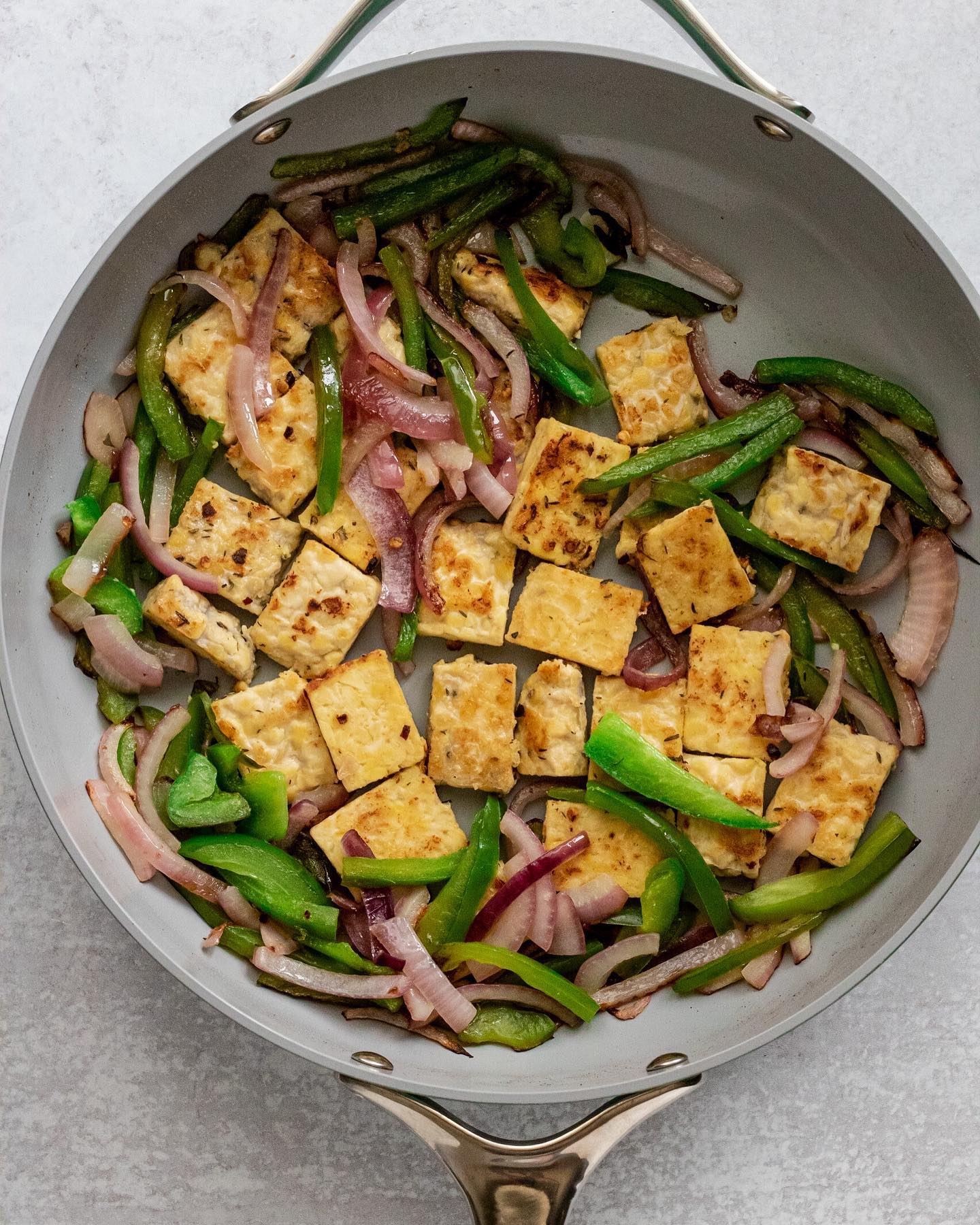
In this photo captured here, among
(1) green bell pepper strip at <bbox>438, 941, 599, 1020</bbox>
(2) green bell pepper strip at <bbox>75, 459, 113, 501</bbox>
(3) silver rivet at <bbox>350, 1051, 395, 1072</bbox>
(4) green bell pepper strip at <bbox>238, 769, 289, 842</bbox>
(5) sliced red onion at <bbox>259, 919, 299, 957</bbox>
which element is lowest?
(3) silver rivet at <bbox>350, 1051, 395, 1072</bbox>

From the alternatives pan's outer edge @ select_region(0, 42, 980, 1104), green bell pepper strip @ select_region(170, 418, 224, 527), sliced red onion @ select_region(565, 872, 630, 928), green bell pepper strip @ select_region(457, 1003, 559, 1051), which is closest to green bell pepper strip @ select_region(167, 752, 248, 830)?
pan's outer edge @ select_region(0, 42, 980, 1104)

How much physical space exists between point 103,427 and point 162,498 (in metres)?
0.26

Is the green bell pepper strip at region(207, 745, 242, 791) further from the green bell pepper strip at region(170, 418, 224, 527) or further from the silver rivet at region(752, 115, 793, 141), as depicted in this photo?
the silver rivet at region(752, 115, 793, 141)

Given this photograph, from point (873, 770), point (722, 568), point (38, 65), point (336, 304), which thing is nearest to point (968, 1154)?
point (873, 770)

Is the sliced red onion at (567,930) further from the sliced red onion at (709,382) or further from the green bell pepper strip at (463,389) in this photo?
the sliced red onion at (709,382)

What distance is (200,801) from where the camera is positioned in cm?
288

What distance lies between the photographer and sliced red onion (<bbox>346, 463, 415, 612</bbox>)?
3057 mm

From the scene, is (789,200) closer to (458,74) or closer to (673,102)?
(673,102)

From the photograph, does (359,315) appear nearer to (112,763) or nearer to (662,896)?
(112,763)

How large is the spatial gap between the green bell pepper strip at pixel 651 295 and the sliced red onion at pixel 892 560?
2.75 feet

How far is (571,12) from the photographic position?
3.12m

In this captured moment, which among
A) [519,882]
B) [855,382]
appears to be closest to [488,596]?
[519,882]

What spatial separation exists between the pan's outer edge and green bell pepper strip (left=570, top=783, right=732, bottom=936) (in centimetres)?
37

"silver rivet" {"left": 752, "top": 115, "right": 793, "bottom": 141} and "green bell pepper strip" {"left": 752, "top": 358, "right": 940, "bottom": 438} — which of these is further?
"green bell pepper strip" {"left": 752, "top": 358, "right": 940, "bottom": 438}
